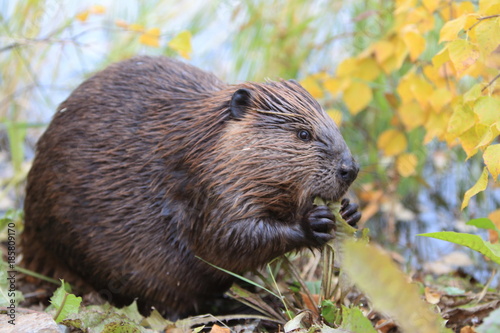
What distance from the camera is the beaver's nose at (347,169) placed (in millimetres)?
2465

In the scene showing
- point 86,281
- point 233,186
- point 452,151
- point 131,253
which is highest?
point 452,151

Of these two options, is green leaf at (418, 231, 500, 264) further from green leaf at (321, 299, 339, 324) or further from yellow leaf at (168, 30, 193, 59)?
yellow leaf at (168, 30, 193, 59)

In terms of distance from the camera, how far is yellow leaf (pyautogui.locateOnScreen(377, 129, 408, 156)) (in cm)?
441

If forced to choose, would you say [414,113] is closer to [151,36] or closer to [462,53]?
[462,53]

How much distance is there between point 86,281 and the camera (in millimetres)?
2953

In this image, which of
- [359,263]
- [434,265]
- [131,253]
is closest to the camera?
[359,263]

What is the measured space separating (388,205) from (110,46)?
315 cm

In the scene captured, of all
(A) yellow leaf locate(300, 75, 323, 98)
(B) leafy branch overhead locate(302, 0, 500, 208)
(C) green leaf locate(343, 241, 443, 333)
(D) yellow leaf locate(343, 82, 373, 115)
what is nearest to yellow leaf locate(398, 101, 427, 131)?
(B) leafy branch overhead locate(302, 0, 500, 208)

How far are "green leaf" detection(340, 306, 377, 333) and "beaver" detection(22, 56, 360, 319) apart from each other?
0.41 meters

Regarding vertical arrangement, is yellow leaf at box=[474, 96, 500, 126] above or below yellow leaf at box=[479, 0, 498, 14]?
below

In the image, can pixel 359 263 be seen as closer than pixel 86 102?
Yes

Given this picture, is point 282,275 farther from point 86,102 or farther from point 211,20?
point 211,20

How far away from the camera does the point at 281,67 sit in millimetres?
5414

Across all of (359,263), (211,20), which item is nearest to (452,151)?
(211,20)
